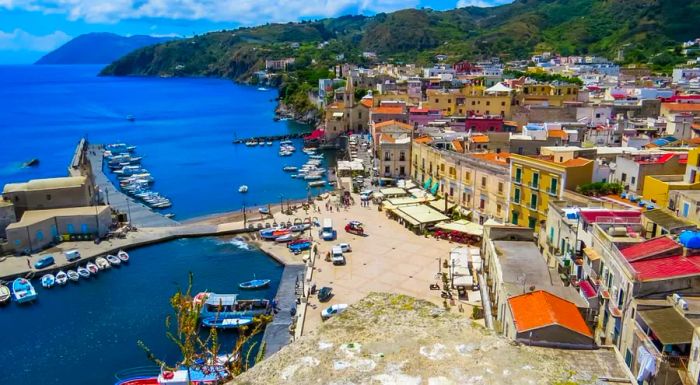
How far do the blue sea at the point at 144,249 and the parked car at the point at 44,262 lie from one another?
2029 mm

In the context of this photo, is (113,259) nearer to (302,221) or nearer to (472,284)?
(302,221)

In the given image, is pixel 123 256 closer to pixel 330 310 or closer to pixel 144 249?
pixel 144 249

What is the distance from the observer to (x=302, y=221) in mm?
50156

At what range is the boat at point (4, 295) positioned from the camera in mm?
36469

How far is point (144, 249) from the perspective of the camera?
46.7 m

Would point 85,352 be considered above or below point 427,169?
below

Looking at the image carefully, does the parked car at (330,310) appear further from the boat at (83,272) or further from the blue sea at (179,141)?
the blue sea at (179,141)

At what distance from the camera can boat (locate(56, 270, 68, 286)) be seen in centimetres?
3959

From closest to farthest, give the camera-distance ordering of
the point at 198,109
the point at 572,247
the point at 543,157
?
the point at 572,247
the point at 543,157
the point at 198,109

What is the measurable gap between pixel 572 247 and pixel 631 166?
10573 millimetres

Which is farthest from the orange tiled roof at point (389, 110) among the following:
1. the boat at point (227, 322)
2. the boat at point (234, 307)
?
the boat at point (227, 322)

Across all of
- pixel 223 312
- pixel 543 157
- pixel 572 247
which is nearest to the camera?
pixel 572 247

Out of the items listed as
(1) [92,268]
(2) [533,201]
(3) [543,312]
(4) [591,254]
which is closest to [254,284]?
(1) [92,268]

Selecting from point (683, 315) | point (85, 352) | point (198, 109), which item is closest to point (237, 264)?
point (85, 352)
